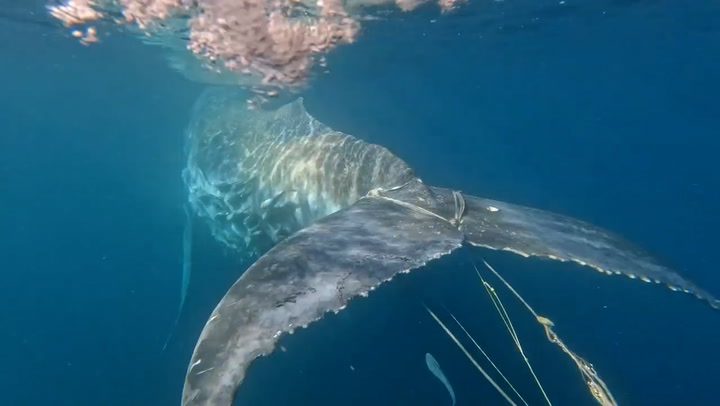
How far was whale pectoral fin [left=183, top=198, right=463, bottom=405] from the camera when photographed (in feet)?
Result: 9.41

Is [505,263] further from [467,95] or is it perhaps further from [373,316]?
[467,95]

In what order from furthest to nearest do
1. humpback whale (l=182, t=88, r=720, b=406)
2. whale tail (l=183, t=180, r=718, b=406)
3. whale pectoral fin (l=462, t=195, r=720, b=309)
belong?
whale pectoral fin (l=462, t=195, r=720, b=309) → humpback whale (l=182, t=88, r=720, b=406) → whale tail (l=183, t=180, r=718, b=406)

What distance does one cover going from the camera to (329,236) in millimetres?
4289

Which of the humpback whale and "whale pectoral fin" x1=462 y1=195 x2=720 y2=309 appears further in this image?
"whale pectoral fin" x1=462 y1=195 x2=720 y2=309

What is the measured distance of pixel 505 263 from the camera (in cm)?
916

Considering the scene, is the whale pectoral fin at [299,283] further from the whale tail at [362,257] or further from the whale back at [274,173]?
the whale back at [274,173]

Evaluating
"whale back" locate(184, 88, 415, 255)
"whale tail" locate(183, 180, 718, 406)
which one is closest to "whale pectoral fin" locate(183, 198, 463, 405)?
"whale tail" locate(183, 180, 718, 406)

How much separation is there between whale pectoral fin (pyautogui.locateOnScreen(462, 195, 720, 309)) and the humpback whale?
0.05ft

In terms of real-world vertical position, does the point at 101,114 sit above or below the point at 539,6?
below

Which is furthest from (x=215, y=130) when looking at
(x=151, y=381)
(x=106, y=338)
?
(x=106, y=338)

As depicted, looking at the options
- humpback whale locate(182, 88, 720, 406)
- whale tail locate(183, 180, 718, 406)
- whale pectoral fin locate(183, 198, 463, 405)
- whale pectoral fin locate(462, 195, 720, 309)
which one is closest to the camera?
whale pectoral fin locate(183, 198, 463, 405)

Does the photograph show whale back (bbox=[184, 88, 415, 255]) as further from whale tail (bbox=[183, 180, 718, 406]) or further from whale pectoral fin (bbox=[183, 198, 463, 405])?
whale pectoral fin (bbox=[183, 198, 463, 405])

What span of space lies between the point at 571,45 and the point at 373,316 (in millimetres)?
22269

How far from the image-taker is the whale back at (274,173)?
7938mm
